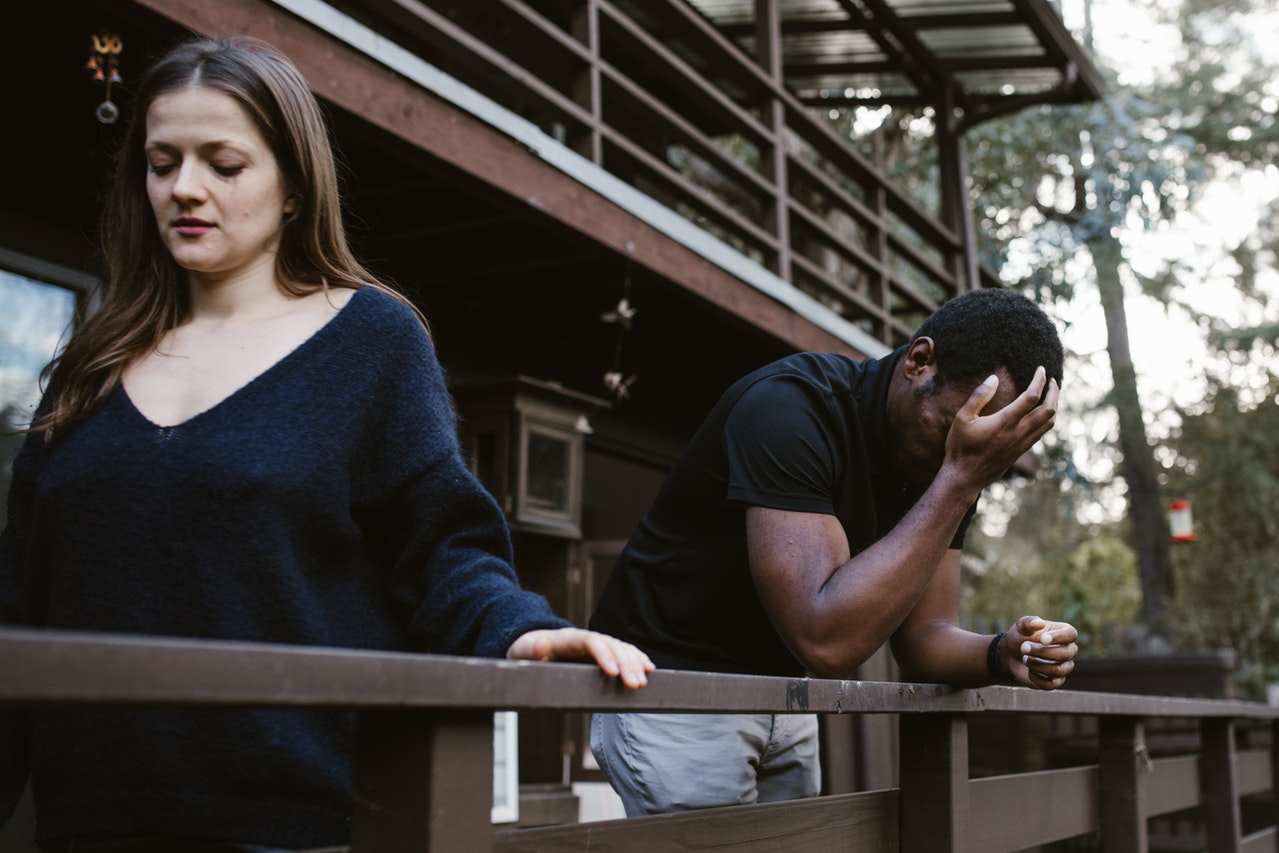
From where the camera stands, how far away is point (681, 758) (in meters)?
2.23

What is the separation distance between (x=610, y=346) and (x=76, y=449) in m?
5.97

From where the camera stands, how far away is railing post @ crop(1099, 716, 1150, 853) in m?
3.32

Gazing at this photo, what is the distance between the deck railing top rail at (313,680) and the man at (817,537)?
447 mm

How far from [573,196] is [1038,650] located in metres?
3.20

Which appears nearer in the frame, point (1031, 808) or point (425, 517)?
point (425, 517)

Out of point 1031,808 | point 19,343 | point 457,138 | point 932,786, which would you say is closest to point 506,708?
point 932,786

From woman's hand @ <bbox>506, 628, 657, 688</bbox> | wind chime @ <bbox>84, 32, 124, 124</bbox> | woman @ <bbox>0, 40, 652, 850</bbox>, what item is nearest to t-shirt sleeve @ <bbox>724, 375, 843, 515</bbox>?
woman @ <bbox>0, 40, 652, 850</bbox>

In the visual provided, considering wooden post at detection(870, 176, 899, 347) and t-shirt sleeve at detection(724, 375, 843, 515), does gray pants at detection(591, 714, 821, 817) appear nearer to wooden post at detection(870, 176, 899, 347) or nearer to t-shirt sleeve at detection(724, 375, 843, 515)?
t-shirt sleeve at detection(724, 375, 843, 515)

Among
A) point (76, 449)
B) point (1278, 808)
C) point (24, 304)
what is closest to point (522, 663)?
point (76, 449)

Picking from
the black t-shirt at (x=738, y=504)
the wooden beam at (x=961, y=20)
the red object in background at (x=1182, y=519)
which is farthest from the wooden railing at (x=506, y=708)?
the red object in background at (x=1182, y=519)

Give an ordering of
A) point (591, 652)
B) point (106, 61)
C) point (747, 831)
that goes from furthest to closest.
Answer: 1. point (106, 61)
2. point (747, 831)
3. point (591, 652)

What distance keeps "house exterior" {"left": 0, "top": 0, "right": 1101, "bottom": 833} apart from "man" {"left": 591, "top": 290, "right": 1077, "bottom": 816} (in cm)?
90

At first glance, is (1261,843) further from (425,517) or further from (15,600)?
(15,600)

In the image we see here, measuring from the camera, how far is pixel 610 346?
291 inches
